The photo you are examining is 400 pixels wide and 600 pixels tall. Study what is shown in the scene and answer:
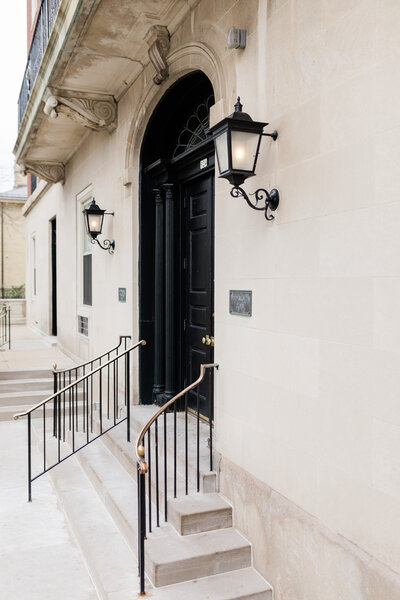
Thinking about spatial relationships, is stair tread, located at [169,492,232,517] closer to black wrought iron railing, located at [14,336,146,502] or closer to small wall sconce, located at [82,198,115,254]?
black wrought iron railing, located at [14,336,146,502]

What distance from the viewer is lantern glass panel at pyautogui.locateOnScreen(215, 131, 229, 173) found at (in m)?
3.29

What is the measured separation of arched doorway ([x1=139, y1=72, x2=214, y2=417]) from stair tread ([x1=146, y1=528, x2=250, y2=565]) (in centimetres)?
175

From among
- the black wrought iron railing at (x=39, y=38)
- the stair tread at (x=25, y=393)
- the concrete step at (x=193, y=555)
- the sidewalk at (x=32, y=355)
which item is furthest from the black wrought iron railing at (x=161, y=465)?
the black wrought iron railing at (x=39, y=38)

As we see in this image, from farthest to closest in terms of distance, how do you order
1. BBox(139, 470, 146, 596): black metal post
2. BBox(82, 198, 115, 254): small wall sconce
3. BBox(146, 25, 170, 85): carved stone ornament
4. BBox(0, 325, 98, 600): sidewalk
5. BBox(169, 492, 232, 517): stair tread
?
BBox(82, 198, 115, 254): small wall sconce
BBox(146, 25, 170, 85): carved stone ornament
BBox(169, 492, 232, 517): stair tread
BBox(0, 325, 98, 600): sidewalk
BBox(139, 470, 146, 596): black metal post

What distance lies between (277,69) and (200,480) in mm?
A: 2934

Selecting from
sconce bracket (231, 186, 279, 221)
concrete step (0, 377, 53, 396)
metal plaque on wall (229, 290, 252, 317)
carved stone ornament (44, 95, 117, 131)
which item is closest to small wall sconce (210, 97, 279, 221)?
sconce bracket (231, 186, 279, 221)

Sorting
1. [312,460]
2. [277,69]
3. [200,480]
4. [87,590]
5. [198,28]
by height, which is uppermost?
[198,28]

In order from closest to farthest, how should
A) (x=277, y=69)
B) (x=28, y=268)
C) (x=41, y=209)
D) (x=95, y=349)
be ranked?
(x=277, y=69) < (x=95, y=349) < (x=41, y=209) < (x=28, y=268)

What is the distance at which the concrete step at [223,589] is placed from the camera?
10.4ft

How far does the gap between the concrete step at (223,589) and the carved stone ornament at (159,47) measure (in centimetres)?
438

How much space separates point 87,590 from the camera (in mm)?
3506

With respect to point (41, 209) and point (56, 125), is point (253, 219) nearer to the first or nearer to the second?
point (56, 125)

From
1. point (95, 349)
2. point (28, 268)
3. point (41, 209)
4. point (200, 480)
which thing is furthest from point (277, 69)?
point (28, 268)

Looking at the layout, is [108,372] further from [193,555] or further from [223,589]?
[223,589]
